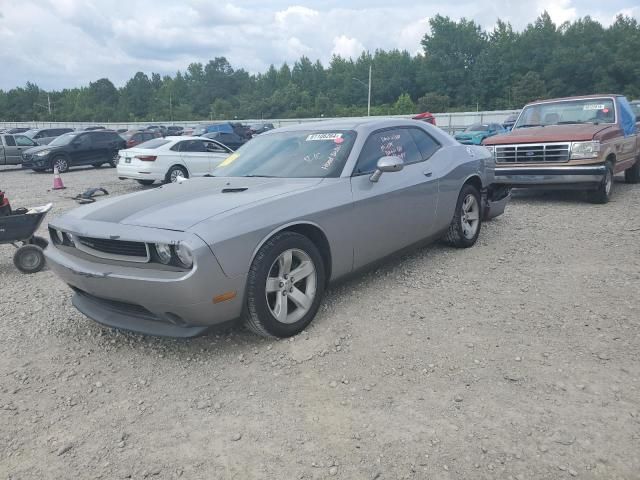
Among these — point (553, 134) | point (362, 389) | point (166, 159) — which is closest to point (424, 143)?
point (362, 389)

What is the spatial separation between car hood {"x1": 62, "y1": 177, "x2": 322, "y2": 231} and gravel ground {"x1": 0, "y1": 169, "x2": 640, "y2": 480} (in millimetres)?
940

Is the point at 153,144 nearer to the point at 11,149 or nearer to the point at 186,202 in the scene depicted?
the point at 11,149

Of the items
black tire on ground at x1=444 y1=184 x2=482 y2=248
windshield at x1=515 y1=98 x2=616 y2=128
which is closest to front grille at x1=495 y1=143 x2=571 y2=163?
windshield at x1=515 y1=98 x2=616 y2=128

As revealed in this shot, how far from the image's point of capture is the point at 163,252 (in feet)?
10.8

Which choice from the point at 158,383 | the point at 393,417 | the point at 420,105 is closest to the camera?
the point at 393,417

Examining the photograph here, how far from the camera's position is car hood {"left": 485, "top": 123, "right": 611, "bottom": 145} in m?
8.24

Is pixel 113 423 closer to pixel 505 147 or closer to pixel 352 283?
pixel 352 283

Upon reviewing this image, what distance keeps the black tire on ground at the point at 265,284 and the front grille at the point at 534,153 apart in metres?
5.89

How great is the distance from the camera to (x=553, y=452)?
8.26 feet

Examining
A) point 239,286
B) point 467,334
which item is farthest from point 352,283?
point 239,286

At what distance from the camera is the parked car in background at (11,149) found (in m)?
20.7

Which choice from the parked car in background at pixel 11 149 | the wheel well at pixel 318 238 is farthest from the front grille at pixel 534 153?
the parked car in background at pixel 11 149

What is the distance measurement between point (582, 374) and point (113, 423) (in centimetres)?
272

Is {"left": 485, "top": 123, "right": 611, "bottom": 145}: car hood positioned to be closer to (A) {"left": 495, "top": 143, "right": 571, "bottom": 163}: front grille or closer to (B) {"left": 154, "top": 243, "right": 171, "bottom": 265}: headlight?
(A) {"left": 495, "top": 143, "right": 571, "bottom": 163}: front grille
